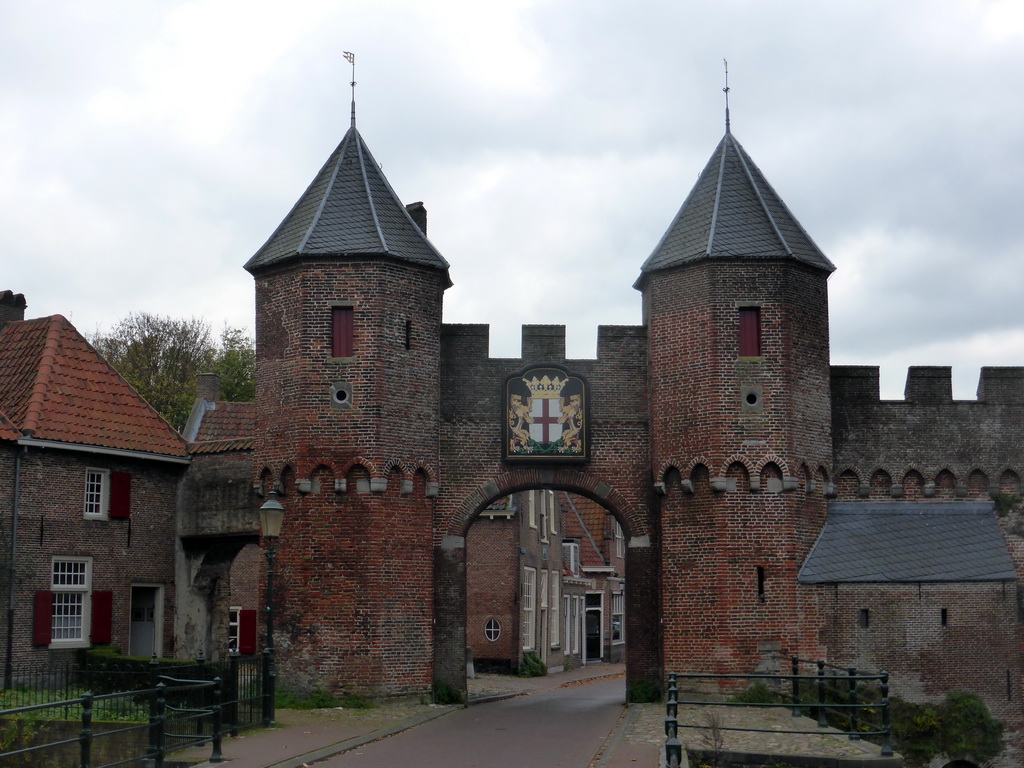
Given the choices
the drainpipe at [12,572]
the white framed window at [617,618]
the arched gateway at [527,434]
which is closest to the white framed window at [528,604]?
the white framed window at [617,618]

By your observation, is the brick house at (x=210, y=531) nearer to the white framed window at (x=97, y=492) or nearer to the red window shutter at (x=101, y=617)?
the white framed window at (x=97, y=492)

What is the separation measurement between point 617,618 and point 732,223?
30.3 meters

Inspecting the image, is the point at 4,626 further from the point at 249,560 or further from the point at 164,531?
the point at 249,560

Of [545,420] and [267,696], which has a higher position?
[545,420]

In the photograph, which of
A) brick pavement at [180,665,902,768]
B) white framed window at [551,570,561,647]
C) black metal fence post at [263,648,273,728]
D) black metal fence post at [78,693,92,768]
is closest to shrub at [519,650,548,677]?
white framed window at [551,570,561,647]

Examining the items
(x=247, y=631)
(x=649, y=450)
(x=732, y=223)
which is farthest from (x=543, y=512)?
(x=732, y=223)

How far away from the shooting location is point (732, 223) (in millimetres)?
22938

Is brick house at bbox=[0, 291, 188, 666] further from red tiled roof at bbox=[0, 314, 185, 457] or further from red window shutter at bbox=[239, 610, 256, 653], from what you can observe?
red window shutter at bbox=[239, 610, 256, 653]

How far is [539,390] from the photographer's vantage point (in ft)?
75.6

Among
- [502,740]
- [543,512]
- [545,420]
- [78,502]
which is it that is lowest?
[502,740]

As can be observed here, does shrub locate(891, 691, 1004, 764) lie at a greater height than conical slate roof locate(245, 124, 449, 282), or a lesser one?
lesser

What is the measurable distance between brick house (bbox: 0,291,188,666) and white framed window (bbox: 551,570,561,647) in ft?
55.2

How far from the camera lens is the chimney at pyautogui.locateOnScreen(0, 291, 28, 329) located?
91.4 ft

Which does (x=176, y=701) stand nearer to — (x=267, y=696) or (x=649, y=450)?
(x=267, y=696)
